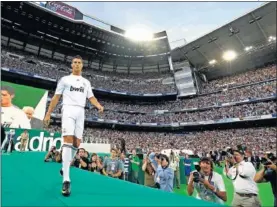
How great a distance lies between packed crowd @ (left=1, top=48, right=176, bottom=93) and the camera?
134 feet

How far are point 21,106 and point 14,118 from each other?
1.35m

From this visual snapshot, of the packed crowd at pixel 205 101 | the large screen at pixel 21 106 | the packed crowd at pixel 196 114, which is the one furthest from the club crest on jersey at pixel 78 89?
the packed crowd at pixel 205 101

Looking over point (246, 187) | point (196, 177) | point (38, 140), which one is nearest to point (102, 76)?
point (38, 140)

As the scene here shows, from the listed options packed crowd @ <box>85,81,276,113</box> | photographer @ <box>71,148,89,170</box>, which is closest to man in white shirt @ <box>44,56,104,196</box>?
photographer @ <box>71,148,89,170</box>

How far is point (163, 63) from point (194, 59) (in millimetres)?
9353

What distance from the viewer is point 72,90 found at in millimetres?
4406

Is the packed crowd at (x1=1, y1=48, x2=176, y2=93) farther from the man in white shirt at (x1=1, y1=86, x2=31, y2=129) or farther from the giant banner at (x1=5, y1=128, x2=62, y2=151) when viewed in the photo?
the giant banner at (x1=5, y1=128, x2=62, y2=151)

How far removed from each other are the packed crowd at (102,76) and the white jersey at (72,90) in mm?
38103

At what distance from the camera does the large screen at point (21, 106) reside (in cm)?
1850

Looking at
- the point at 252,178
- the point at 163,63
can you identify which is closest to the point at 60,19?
the point at 163,63

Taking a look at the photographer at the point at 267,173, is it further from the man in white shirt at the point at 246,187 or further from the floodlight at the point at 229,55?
the floodlight at the point at 229,55

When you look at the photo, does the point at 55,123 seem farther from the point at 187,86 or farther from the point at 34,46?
the point at 187,86

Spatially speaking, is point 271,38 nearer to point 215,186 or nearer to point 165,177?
point 165,177

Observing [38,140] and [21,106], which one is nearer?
[38,140]
